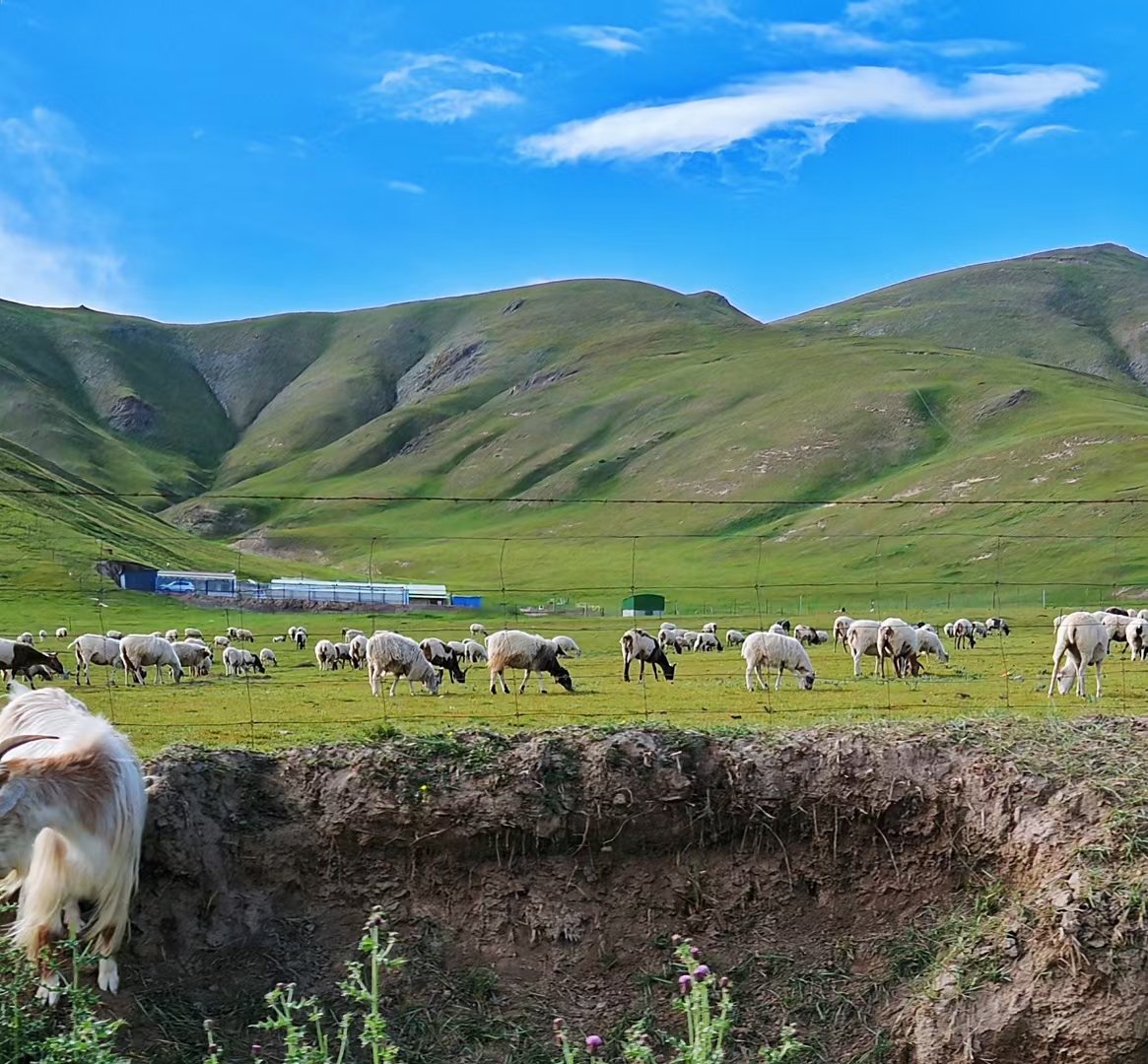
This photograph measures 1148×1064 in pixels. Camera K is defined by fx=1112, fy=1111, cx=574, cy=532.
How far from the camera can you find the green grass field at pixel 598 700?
20.0 m

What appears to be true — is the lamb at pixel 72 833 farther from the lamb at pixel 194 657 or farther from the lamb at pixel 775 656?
the lamb at pixel 194 657

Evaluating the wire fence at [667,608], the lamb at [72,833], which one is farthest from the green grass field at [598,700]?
the lamb at [72,833]

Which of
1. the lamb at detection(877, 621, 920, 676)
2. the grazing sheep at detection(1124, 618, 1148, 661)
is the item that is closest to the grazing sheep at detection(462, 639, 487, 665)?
the lamb at detection(877, 621, 920, 676)

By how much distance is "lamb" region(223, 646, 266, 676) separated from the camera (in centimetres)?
3966

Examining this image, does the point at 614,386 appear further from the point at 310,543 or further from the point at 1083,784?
the point at 1083,784

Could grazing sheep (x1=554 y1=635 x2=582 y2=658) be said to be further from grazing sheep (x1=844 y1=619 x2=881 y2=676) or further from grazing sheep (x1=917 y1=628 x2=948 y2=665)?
grazing sheep (x1=917 y1=628 x2=948 y2=665)

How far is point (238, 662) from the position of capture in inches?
1570

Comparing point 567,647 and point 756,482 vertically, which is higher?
point 756,482

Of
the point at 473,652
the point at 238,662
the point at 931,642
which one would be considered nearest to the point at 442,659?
the point at 473,652

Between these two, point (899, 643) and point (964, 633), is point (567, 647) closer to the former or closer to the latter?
point (899, 643)

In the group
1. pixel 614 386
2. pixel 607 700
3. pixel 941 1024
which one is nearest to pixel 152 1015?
pixel 941 1024

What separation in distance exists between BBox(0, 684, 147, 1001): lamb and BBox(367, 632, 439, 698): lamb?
20552 millimetres

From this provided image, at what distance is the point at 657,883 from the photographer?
10.7m

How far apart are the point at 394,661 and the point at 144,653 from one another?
10768 mm
